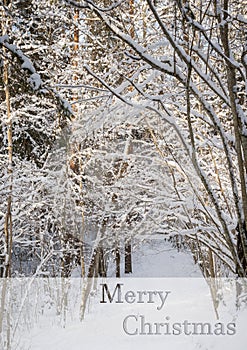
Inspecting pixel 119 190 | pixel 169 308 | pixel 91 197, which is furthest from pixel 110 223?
pixel 169 308

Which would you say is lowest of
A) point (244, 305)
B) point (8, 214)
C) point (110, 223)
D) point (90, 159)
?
point (244, 305)

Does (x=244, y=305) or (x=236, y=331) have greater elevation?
(x=244, y=305)

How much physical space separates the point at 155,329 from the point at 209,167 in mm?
2075

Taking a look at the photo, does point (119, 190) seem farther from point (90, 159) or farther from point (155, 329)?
point (155, 329)

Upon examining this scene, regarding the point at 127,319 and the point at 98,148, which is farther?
the point at 98,148

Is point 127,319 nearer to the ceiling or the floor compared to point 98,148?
nearer to the floor

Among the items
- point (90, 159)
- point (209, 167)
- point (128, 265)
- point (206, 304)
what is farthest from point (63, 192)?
point (128, 265)

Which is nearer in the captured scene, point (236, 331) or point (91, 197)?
point (236, 331)

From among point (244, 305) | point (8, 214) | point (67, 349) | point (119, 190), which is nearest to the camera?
point (244, 305)

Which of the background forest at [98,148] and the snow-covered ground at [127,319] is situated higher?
the background forest at [98,148]

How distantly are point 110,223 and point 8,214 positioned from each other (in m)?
3.09

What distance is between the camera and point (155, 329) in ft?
15.3

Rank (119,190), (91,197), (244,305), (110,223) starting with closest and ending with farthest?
(244,305) < (119,190) < (91,197) < (110,223)

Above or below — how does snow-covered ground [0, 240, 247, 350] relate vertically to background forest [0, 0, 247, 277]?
below
